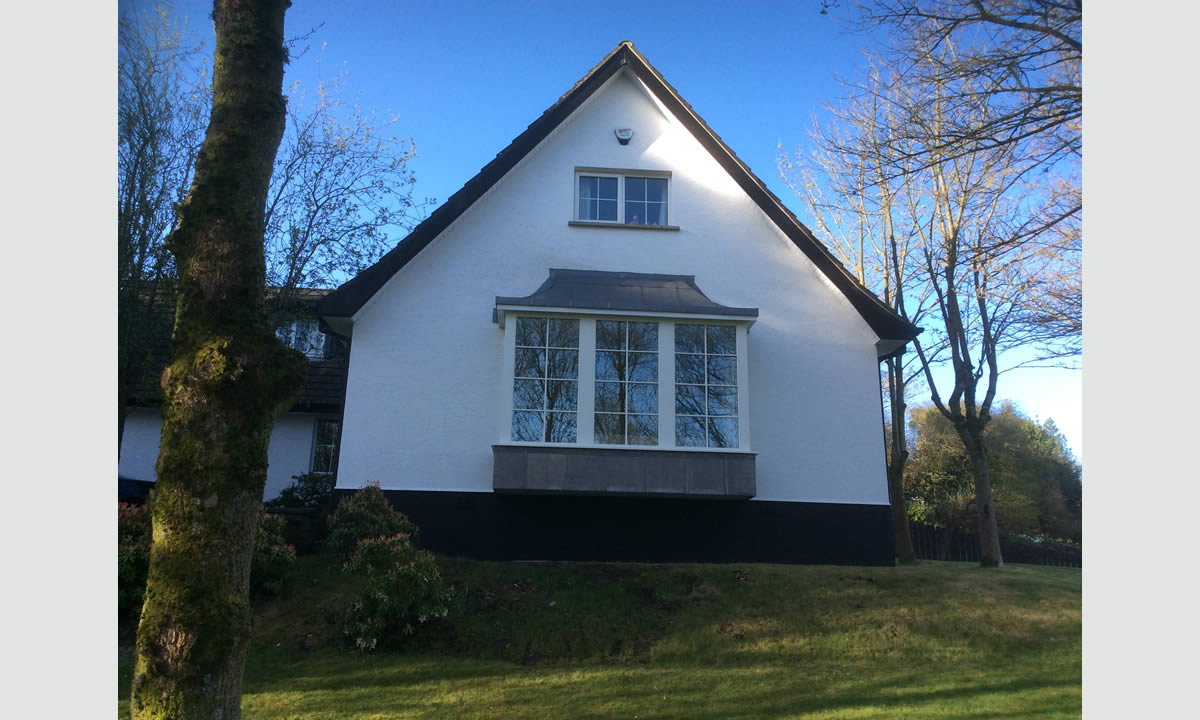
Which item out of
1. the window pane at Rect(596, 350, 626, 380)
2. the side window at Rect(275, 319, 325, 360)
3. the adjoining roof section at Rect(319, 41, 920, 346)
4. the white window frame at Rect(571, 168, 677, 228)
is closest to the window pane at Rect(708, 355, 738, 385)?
the window pane at Rect(596, 350, 626, 380)

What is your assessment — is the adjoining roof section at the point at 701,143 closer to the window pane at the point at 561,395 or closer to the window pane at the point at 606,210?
the window pane at the point at 606,210

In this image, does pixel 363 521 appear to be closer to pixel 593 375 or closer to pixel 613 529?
pixel 613 529

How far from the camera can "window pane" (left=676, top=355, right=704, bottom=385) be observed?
1162 cm

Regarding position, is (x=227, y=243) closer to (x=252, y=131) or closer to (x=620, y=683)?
(x=252, y=131)

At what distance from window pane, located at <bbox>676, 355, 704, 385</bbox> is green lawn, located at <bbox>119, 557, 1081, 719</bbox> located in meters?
2.71

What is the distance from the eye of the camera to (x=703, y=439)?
11477 millimetres

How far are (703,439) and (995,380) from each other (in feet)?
21.8

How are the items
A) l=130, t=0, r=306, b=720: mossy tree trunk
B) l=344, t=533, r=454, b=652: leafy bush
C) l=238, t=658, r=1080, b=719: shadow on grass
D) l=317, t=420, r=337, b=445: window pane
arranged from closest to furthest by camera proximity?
l=130, t=0, r=306, b=720: mossy tree trunk → l=238, t=658, r=1080, b=719: shadow on grass → l=344, t=533, r=454, b=652: leafy bush → l=317, t=420, r=337, b=445: window pane

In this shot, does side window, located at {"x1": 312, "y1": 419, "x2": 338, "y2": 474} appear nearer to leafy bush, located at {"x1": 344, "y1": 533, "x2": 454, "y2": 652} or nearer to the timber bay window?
the timber bay window

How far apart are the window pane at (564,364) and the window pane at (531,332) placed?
265 millimetres

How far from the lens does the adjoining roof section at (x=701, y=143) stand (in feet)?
39.5

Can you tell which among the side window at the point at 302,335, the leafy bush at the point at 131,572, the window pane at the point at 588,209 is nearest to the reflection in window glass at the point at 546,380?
the window pane at the point at 588,209

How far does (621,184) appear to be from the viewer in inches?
520

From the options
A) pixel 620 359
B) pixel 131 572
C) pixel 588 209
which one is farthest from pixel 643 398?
pixel 131 572
